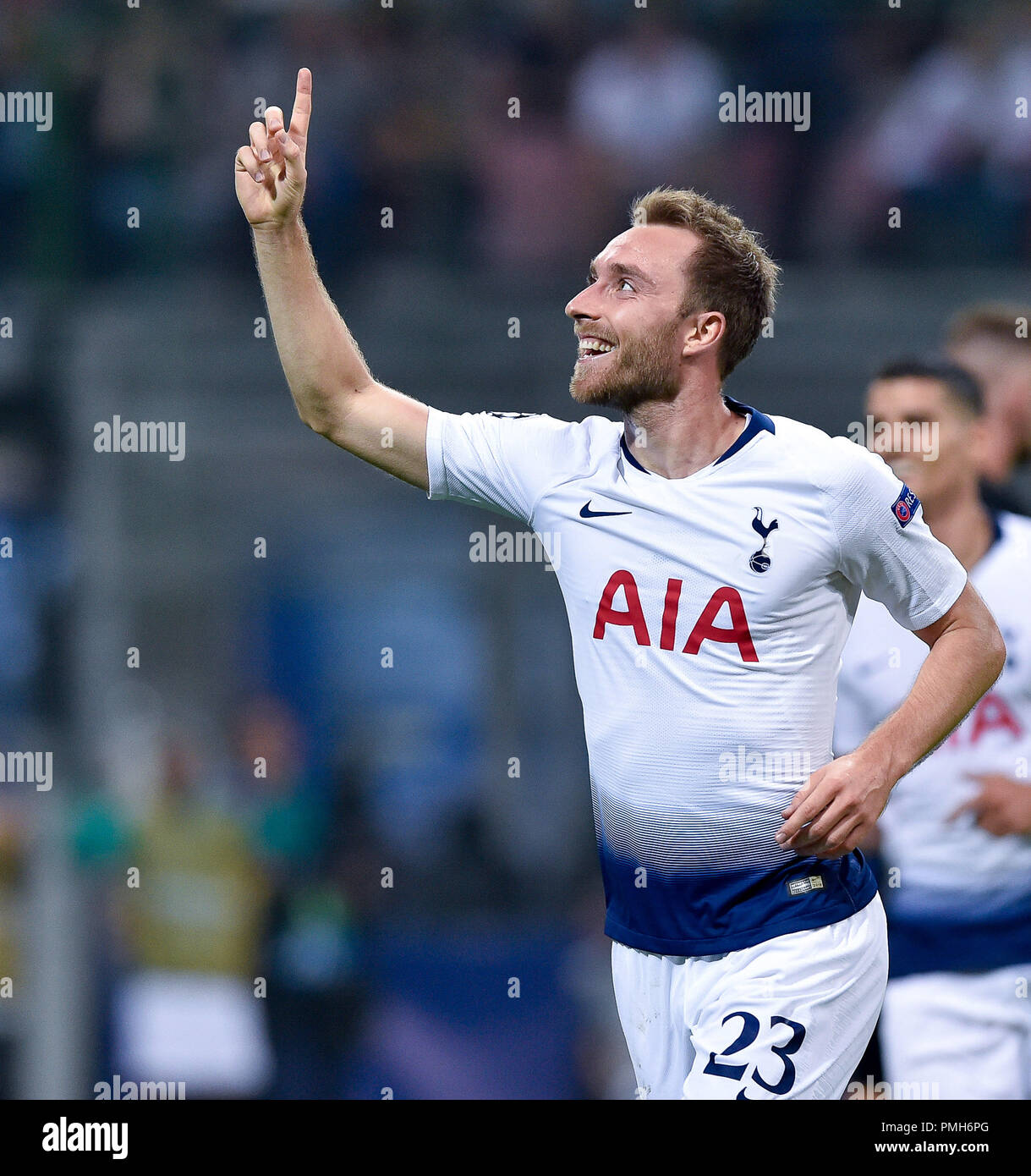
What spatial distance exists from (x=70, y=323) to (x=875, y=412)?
646 cm

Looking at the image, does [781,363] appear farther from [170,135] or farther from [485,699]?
[170,135]

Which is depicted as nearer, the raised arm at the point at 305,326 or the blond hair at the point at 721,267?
the raised arm at the point at 305,326

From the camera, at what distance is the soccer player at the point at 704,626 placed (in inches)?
150

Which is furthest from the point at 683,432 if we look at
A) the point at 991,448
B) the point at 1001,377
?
the point at 1001,377

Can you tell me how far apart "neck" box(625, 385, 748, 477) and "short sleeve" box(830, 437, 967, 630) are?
279 millimetres

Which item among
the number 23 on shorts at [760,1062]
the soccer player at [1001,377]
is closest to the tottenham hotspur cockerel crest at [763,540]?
the number 23 on shorts at [760,1062]

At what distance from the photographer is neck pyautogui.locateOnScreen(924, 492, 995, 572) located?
18.0 ft

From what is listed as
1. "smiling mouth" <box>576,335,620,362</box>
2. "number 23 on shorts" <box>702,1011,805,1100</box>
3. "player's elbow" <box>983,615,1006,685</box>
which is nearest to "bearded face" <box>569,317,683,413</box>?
"smiling mouth" <box>576,335,620,362</box>

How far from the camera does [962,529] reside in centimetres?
551

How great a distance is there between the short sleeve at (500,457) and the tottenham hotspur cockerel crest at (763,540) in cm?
48

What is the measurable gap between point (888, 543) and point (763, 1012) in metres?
1.06

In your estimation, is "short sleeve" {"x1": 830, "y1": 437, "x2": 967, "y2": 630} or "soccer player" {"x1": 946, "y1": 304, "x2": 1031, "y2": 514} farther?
"soccer player" {"x1": 946, "y1": 304, "x2": 1031, "y2": 514}

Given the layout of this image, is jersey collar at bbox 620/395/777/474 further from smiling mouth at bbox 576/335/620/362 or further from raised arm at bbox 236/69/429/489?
raised arm at bbox 236/69/429/489

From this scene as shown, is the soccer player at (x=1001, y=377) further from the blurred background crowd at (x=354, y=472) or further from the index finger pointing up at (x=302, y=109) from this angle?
the blurred background crowd at (x=354, y=472)
